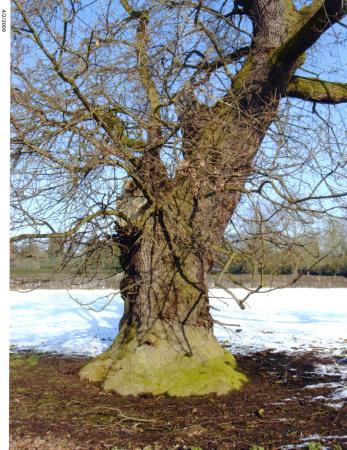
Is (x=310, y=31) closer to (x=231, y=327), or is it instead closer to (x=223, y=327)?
(x=223, y=327)

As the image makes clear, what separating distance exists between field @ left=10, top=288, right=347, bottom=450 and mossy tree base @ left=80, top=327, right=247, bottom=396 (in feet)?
0.56

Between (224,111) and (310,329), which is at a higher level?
(224,111)

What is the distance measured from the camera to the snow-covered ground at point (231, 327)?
9.38m

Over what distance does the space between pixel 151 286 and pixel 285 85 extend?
3.33 metres

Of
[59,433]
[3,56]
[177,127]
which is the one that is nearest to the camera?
[3,56]

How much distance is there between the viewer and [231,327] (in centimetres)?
1251

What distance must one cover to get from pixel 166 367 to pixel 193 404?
839 mm

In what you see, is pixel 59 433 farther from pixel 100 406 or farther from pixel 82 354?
pixel 82 354

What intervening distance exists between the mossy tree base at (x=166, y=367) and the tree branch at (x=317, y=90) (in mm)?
3778

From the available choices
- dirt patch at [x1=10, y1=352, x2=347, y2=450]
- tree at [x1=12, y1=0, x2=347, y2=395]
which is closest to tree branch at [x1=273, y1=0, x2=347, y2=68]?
tree at [x1=12, y1=0, x2=347, y2=395]

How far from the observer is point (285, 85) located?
7.27 meters

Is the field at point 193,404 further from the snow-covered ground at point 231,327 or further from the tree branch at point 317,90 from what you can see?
the tree branch at point 317,90

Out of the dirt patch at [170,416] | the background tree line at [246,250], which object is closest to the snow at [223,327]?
the background tree line at [246,250]

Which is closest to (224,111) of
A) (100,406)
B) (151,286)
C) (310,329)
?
(151,286)
